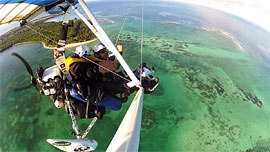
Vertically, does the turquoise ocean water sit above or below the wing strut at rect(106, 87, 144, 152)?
below

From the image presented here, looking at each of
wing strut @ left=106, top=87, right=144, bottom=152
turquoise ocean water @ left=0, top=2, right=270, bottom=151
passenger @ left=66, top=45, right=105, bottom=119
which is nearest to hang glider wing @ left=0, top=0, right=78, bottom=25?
passenger @ left=66, top=45, right=105, bottom=119

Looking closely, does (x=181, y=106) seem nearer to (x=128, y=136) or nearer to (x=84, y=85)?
(x=84, y=85)

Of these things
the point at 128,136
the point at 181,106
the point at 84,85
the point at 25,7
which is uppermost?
the point at 25,7

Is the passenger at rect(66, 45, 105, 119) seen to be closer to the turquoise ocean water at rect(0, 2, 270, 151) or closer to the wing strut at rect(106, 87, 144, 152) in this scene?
the turquoise ocean water at rect(0, 2, 270, 151)

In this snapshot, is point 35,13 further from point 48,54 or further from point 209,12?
point 209,12

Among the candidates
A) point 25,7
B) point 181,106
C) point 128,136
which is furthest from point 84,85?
point 181,106

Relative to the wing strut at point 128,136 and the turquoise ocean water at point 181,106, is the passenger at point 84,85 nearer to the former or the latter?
the turquoise ocean water at point 181,106

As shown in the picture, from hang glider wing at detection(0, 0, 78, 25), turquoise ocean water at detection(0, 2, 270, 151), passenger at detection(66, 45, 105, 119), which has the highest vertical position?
hang glider wing at detection(0, 0, 78, 25)

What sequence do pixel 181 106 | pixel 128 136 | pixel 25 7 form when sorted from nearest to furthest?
1. pixel 128 136
2. pixel 25 7
3. pixel 181 106

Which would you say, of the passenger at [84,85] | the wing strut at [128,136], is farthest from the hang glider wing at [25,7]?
the wing strut at [128,136]

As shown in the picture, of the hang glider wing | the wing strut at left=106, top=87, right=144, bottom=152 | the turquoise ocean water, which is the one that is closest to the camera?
the wing strut at left=106, top=87, right=144, bottom=152
